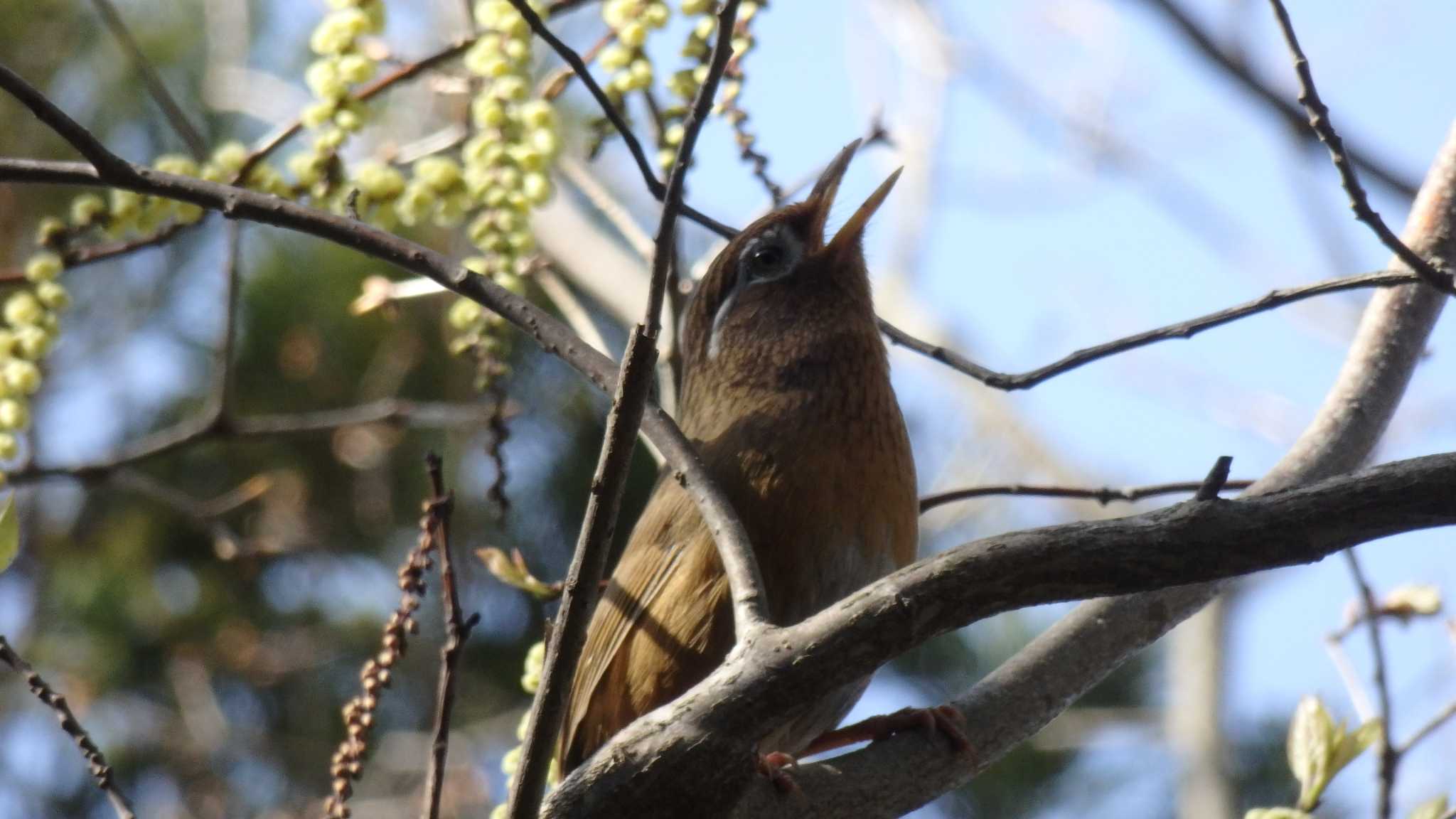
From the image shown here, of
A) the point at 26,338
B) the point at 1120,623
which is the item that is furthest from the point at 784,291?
the point at 26,338

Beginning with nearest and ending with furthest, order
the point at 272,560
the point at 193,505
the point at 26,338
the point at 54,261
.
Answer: the point at 26,338 → the point at 54,261 → the point at 193,505 → the point at 272,560

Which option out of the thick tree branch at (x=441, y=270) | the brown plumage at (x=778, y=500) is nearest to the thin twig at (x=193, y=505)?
the brown plumage at (x=778, y=500)

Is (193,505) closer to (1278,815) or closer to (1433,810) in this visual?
(1278,815)

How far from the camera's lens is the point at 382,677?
254cm

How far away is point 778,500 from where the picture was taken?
3424 millimetres

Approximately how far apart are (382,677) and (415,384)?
14.6 ft

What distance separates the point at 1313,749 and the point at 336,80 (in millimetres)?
2402

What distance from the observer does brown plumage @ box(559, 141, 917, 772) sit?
11.1 ft

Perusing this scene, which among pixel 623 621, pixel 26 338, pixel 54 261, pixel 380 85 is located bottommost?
pixel 623 621

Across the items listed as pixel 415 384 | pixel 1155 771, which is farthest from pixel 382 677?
pixel 1155 771

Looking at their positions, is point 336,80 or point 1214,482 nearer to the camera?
point 1214,482

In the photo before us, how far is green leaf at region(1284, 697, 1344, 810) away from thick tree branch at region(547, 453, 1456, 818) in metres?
1.06

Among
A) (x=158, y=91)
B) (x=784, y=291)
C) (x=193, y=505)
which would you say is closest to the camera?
(x=158, y=91)

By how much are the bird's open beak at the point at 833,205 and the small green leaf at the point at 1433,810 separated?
1.87 meters
